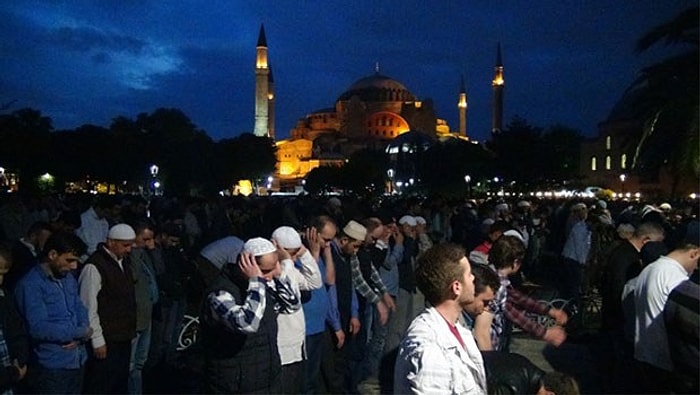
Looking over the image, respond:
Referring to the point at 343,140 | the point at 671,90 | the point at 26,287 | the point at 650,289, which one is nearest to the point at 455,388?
the point at 650,289

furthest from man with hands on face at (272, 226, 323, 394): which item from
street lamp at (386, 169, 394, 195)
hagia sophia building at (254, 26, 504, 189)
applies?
hagia sophia building at (254, 26, 504, 189)

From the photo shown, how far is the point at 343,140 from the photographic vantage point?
123 meters

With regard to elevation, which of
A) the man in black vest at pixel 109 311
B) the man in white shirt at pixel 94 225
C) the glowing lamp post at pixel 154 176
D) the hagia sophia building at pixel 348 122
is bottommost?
the man in black vest at pixel 109 311

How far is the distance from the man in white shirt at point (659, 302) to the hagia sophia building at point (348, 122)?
102997mm

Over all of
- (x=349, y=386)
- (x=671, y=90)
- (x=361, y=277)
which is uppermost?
(x=671, y=90)

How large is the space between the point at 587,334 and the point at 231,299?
6558 millimetres

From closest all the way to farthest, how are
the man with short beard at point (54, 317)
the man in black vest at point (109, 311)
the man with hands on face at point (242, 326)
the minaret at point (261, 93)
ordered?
the man with hands on face at point (242, 326) → the man with short beard at point (54, 317) → the man in black vest at point (109, 311) → the minaret at point (261, 93)

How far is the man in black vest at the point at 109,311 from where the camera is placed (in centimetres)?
563

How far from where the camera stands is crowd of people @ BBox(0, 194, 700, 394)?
11.3 ft

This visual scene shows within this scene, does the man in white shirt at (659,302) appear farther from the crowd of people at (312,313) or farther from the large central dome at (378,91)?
the large central dome at (378,91)

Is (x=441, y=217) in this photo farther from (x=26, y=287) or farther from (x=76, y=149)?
(x=76, y=149)

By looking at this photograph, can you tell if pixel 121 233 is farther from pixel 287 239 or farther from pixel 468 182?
pixel 468 182

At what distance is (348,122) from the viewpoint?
411 ft

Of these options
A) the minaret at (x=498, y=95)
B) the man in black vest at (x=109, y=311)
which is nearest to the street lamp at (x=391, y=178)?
the minaret at (x=498, y=95)
